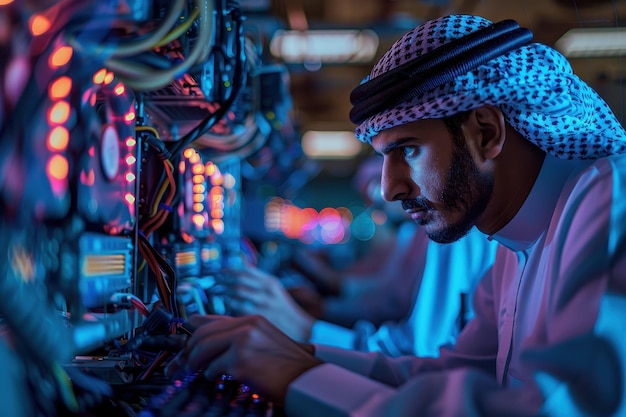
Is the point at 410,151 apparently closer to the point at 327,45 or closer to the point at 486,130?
the point at 486,130

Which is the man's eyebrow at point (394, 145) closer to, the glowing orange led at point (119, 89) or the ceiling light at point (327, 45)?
the glowing orange led at point (119, 89)

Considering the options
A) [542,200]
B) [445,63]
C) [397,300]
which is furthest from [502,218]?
[397,300]

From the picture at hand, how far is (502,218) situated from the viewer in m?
1.03

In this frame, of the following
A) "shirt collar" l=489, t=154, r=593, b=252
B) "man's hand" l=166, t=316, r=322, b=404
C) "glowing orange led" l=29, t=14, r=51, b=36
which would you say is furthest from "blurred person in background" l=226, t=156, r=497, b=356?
"glowing orange led" l=29, t=14, r=51, b=36

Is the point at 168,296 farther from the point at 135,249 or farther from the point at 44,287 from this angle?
the point at 44,287

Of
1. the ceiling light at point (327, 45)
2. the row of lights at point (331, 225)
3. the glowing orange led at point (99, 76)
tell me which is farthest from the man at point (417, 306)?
the row of lights at point (331, 225)

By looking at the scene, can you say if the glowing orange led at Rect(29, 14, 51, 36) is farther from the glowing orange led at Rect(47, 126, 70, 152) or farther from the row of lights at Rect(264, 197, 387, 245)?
the row of lights at Rect(264, 197, 387, 245)

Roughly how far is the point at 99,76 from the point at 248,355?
0.46 meters

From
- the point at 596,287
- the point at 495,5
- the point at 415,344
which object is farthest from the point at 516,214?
the point at 415,344

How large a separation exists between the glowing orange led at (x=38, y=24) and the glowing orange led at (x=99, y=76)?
195mm

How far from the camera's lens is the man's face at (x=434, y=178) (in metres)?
0.93

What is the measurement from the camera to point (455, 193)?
0.94 m

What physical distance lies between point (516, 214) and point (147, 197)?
2.28ft

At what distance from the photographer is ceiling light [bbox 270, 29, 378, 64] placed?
3283 millimetres
